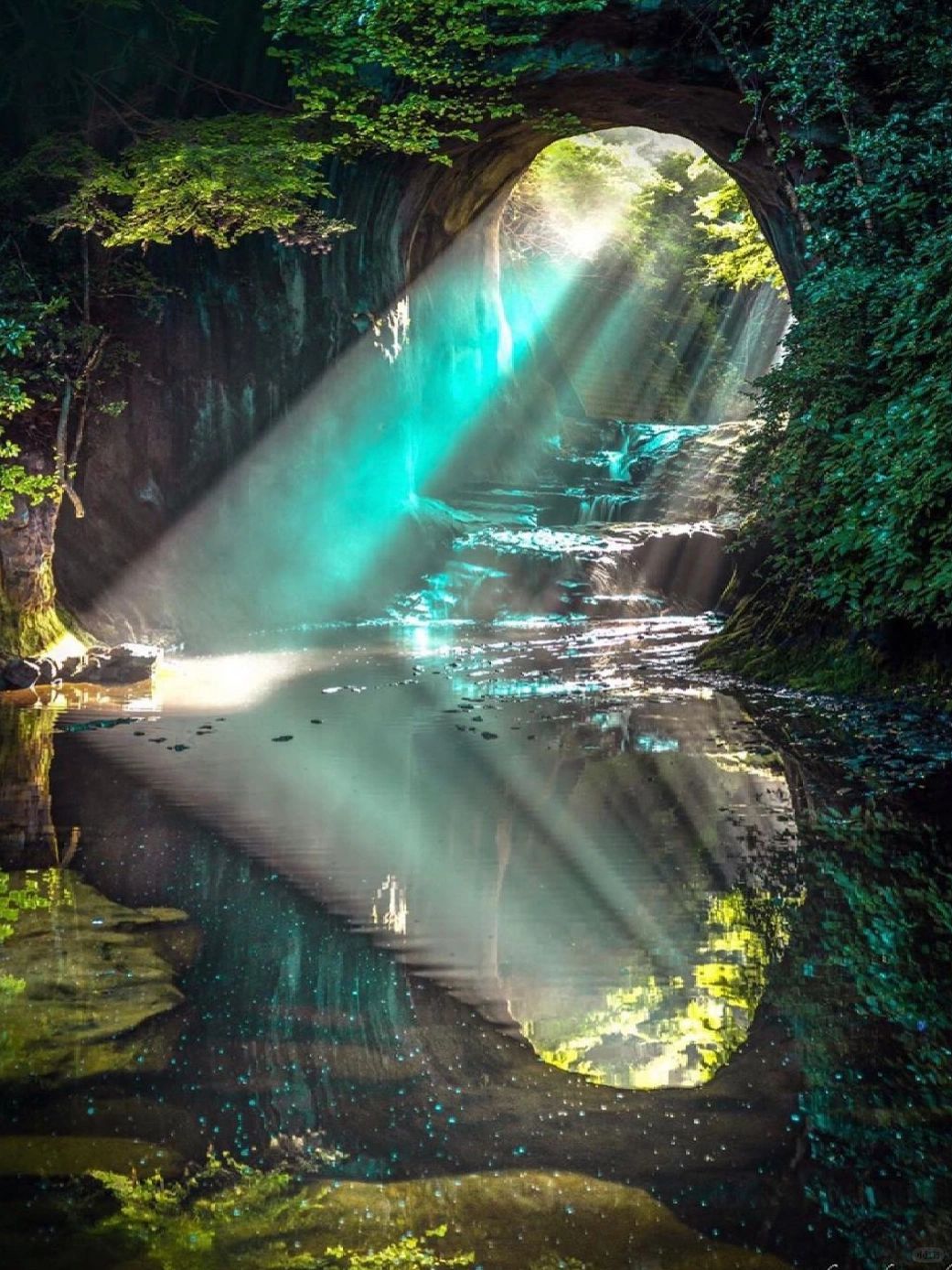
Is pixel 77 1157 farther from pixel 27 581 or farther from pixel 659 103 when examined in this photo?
pixel 659 103

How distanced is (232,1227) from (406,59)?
17.4m

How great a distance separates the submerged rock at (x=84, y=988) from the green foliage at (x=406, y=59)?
14.7 metres

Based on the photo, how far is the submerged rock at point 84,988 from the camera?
3.04 m

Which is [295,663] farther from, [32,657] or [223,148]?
[223,148]

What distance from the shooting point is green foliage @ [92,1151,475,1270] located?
7.07 feet

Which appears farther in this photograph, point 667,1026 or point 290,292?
point 290,292

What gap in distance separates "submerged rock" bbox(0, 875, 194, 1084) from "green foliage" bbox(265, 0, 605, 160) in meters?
14.7

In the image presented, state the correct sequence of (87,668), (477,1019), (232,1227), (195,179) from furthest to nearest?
(195,179)
(87,668)
(477,1019)
(232,1227)

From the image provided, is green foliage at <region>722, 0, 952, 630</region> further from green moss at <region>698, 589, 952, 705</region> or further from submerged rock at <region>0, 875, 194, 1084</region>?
submerged rock at <region>0, 875, 194, 1084</region>

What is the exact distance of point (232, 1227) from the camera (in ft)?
7.45

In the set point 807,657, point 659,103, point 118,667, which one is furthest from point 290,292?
point 807,657

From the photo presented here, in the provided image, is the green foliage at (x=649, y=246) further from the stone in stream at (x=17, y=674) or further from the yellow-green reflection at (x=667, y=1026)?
the yellow-green reflection at (x=667, y=1026)

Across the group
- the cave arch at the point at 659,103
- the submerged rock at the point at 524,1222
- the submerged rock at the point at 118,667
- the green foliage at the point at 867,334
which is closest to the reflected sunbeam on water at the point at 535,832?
the submerged rock at the point at 524,1222

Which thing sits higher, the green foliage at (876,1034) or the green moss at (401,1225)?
the green foliage at (876,1034)
